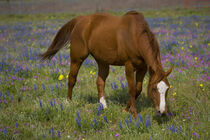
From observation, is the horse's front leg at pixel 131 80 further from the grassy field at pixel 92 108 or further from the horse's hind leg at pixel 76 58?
the horse's hind leg at pixel 76 58

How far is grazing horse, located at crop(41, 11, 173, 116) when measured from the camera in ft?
11.9

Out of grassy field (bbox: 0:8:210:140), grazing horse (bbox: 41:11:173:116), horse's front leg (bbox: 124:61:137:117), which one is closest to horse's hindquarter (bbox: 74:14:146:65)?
grazing horse (bbox: 41:11:173:116)

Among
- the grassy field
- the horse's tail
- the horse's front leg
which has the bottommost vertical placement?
the grassy field

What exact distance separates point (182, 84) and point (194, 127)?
2058mm

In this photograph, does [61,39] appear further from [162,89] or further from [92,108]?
[162,89]

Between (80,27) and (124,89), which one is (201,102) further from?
(80,27)

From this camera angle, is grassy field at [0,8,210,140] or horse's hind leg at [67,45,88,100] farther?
horse's hind leg at [67,45,88,100]

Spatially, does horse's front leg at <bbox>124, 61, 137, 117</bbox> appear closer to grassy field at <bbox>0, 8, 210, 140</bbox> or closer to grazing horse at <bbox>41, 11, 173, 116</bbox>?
grazing horse at <bbox>41, 11, 173, 116</bbox>

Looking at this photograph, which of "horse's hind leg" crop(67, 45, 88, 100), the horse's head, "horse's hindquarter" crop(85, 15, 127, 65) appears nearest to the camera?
the horse's head

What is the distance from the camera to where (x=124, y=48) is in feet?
13.7

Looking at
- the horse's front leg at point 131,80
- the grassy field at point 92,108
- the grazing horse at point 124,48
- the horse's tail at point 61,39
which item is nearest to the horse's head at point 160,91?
the grazing horse at point 124,48

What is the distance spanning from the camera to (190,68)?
22.0 feet

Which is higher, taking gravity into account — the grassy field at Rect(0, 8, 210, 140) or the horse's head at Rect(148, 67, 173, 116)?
the horse's head at Rect(148, 67, 173, 116)

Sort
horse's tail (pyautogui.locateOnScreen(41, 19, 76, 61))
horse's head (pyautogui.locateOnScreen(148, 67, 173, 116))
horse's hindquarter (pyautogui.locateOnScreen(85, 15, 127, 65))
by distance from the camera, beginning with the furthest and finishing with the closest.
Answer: horse's tail (pyautogui.locateOnScreen(41, 19, 76, 61)) < horse's hindquarter (pyautogui.locateOnScreen(85, 15, 127, 65)) < horse's head (pyautogui.locateOnScreen(148, 67, 173, 116))
